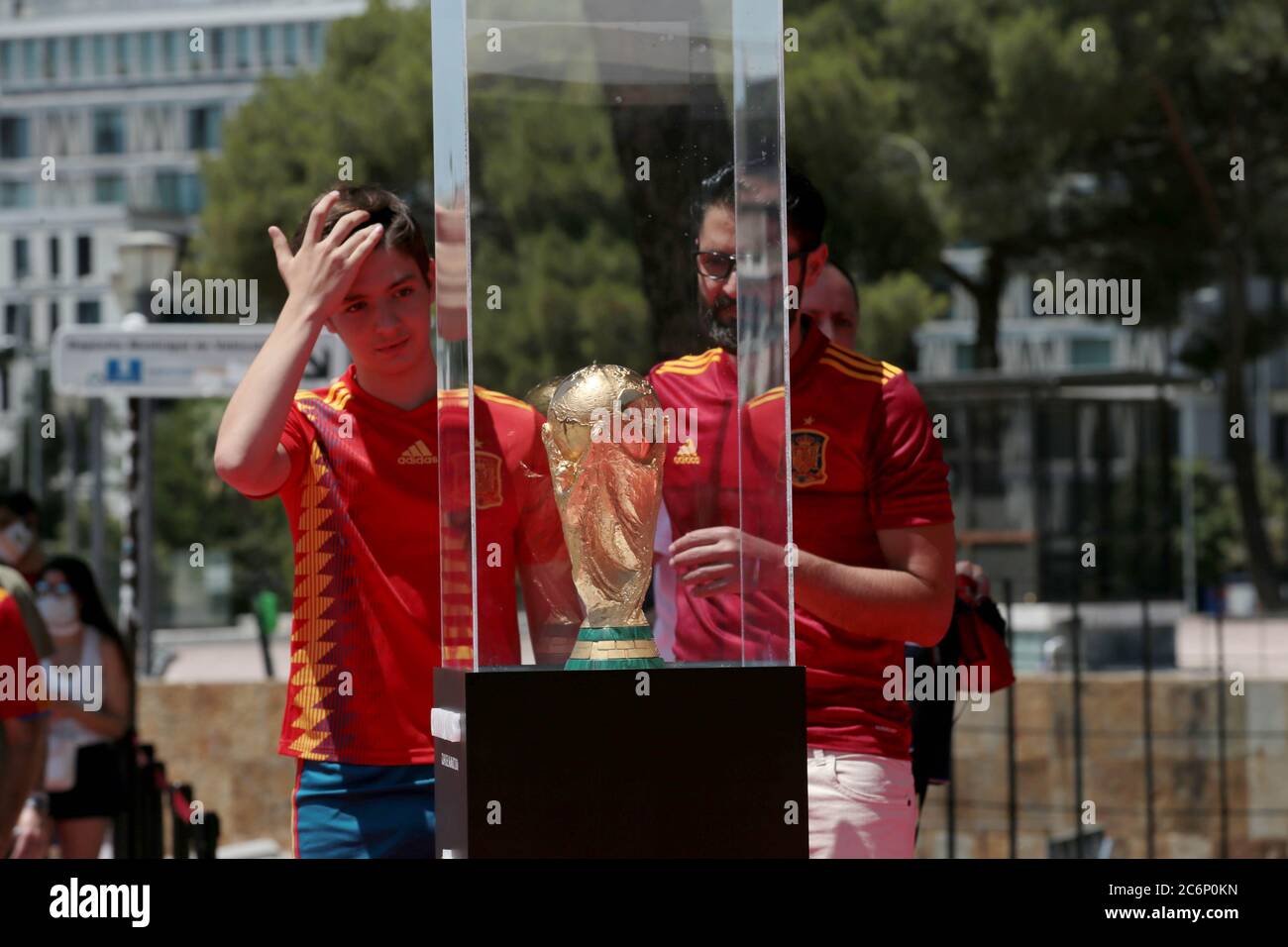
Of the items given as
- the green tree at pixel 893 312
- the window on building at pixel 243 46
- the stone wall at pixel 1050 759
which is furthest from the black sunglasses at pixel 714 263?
the window on building at pixel 243 46

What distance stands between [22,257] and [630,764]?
80.9m

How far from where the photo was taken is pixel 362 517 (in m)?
3.13

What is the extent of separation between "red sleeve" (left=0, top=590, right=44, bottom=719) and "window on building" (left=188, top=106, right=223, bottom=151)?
264 ft

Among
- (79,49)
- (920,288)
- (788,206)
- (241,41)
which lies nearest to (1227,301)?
(920,288)

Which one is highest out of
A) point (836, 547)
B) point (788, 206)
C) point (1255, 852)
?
point (788, 206)

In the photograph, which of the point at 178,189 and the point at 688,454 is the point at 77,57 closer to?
the point at 178,189

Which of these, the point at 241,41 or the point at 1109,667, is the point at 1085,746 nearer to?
the point at 1109,667

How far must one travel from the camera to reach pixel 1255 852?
8.77 metres

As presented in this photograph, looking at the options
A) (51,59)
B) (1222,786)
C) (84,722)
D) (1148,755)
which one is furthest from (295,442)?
(51,59)

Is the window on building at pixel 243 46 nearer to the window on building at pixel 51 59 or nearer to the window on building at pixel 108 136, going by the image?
the window on building at pixel 108 136

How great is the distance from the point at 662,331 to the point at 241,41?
7870 centimetres

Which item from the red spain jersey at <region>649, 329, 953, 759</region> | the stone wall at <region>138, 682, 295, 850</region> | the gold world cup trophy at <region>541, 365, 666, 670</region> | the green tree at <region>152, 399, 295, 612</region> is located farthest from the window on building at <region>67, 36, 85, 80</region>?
the gold world cup trophy at <region>541, 365, 666, 670</region>
